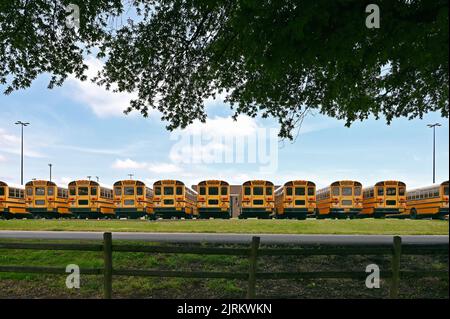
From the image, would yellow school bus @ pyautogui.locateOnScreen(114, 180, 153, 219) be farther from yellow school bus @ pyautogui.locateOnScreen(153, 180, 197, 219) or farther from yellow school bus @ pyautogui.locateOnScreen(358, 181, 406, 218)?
yellow school bus @ pyautogui.locateOnScreen(358, 181, 406, 218)

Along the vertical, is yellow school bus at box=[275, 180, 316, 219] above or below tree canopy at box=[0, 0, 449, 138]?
below

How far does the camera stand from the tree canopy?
802 cm

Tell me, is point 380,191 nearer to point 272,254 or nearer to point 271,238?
point 271,238

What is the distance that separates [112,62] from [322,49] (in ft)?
21.8

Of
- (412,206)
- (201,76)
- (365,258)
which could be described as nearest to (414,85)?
(365,258)

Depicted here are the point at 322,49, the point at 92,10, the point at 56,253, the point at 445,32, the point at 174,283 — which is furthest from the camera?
the point at 56,253

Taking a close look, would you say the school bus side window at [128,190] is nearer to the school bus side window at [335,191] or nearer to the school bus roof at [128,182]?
the school bus roof at [128,182]

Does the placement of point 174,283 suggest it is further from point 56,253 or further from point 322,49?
point 322,49

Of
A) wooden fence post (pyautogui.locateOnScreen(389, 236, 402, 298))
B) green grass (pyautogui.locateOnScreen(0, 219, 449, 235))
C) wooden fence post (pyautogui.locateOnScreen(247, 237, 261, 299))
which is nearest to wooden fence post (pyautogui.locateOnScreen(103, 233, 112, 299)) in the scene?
wooden fence post (pyautogui.locateOnScreen(247, 237, 261, 299))

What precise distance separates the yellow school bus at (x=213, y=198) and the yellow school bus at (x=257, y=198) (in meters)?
1.12

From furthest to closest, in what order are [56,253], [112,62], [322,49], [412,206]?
[412,206], [112,62], [56,253], [322,49]

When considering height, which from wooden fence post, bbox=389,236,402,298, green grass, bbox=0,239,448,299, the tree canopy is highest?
the tree canopy

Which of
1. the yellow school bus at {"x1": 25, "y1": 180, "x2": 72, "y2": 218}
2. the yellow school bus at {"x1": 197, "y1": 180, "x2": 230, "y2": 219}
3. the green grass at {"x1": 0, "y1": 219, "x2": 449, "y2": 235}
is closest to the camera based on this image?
the green grass at {"x1": 0, "y1": 219, "x2": 449, "y2": 235}
